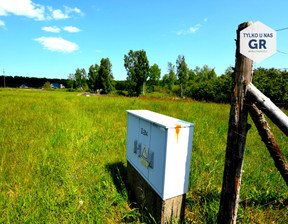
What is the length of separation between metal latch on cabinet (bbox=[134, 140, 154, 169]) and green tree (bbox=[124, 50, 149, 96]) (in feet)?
120

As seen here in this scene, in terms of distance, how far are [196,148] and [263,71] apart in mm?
19007

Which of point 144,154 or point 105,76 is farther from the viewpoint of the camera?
point 105,76

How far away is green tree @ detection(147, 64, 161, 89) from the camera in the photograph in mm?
42750

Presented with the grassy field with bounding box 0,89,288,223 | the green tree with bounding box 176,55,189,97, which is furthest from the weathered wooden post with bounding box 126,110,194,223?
the green tree with bounding box 176,55,189,97

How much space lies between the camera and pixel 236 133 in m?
1.46

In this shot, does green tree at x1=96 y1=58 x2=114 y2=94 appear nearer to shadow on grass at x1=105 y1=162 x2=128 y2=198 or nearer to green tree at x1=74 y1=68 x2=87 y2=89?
green tree at x1=74 y1=68 x2=87 y2=89

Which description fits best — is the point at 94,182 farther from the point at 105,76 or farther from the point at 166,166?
the point at 105,76

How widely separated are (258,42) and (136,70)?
38.5m

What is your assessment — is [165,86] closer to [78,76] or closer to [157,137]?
[157,137]

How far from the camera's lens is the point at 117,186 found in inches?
114

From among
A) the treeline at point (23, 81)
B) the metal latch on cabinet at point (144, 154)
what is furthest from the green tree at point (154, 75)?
the treeline at point (23, 81)

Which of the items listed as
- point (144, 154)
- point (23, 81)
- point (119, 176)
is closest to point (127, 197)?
point (119, 176)

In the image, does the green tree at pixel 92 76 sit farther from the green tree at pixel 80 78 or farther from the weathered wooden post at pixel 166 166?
the weathered wooden post at pixel 166 166

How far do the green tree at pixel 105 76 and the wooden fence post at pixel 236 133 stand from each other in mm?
44665
